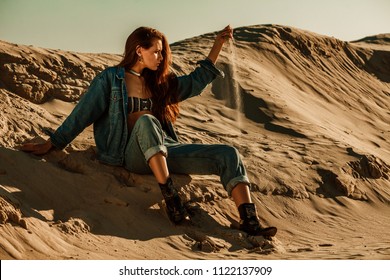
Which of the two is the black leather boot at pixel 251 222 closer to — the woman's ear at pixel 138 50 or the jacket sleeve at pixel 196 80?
the jacket sleeve at pixel 196 80

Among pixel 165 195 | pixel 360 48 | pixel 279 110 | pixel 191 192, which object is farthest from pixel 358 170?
pixel 360 48

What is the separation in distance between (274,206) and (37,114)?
2.02m

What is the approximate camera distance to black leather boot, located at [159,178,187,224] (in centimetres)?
477

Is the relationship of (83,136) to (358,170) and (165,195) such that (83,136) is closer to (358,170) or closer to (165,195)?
(165,195)

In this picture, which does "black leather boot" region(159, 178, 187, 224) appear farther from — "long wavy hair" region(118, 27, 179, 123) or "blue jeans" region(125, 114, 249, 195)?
"long wavy hair" region(118, 27, 179, 123)

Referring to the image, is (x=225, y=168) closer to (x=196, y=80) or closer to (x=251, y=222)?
(x=251, y=222)

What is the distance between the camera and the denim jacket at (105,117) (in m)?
5.06

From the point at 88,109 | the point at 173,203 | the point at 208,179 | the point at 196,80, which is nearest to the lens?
the point at 173,203

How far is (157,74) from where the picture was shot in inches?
206

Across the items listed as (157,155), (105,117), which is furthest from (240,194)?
(105,117)

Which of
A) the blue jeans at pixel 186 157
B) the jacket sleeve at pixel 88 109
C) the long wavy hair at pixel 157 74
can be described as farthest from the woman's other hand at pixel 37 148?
the long wavy hair at pixel 157 74

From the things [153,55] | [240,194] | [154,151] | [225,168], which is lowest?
[240,194]

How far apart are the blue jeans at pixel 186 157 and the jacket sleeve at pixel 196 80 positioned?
15.3 inches

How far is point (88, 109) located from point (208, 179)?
3.81 feet
